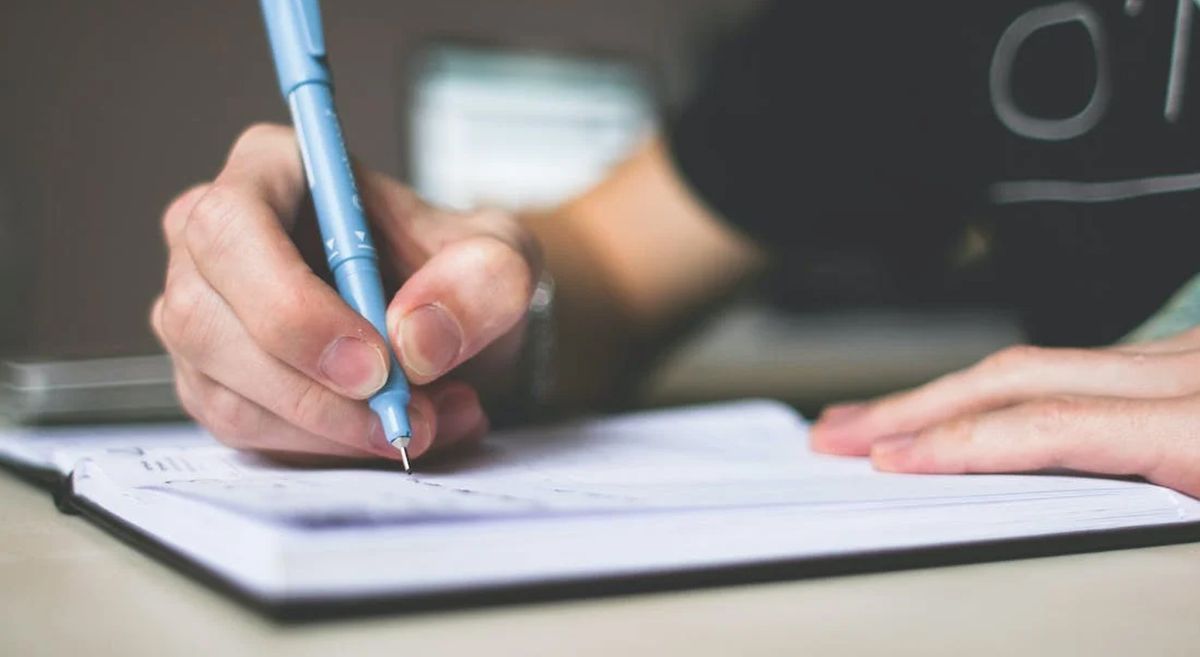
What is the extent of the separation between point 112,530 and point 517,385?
0.28m

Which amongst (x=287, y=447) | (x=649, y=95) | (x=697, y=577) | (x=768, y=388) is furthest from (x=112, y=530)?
(x=649, y=95)

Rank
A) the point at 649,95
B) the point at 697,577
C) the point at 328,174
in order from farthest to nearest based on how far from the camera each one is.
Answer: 1. the point at 649,95
2. the point at 328,174
3. the point at 697,577

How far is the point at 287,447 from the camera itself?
0.36m

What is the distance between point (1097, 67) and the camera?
0.55m

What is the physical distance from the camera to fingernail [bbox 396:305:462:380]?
32 centimetres

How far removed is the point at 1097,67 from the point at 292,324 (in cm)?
47

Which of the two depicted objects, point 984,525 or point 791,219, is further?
point 791,219

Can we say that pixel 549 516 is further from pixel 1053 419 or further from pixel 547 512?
pixel 1053 419

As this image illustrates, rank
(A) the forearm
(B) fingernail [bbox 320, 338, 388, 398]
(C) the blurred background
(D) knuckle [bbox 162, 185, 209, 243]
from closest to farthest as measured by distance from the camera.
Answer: (B) fingernail [bbox 320, 338, 388, 398]
(D) knuckle [bbox 162, 185, 209, 243]
(A) the forearm
(C) the blurred background

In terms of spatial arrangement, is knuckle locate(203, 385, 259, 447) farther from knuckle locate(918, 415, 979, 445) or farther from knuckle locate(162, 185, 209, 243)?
knuckle locate(918, 415, 979, 445)

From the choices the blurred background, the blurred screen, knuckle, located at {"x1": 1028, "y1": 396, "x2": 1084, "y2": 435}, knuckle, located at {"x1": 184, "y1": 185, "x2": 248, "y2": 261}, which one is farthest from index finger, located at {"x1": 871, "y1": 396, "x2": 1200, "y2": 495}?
the blurred screen

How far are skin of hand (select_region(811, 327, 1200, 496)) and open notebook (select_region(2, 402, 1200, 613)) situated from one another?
13 millimetres

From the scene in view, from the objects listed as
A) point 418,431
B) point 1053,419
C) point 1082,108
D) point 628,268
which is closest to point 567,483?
point 418,431

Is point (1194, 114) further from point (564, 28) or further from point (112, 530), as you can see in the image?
point (564, 28)
